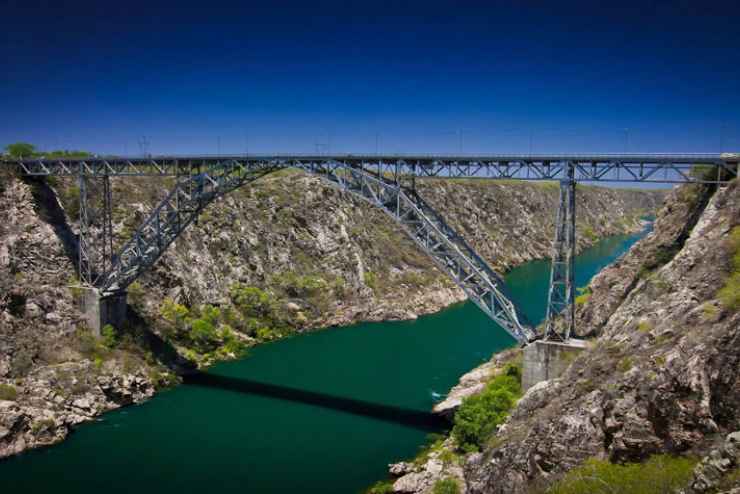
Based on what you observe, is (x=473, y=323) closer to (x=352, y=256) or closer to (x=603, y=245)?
(x=352, y=256)

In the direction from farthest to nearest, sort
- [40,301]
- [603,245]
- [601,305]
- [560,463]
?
[603,245] < [40,301] < [601,305] < [560,463]

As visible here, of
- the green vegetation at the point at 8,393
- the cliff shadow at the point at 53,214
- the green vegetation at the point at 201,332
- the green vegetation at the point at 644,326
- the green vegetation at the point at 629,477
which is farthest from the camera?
the green vegetation at the point at 201,332

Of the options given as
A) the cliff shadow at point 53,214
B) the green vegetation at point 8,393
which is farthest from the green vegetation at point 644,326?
the cliff shadow at point 53,214

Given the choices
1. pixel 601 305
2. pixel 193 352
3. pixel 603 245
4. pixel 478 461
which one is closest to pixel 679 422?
pixel 478 461

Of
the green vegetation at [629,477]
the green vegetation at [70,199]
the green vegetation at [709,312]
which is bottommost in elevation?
the green vegetation at [629,477]

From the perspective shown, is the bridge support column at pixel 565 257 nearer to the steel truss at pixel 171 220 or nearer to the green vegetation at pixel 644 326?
the green vegetation at pixel 644 326
